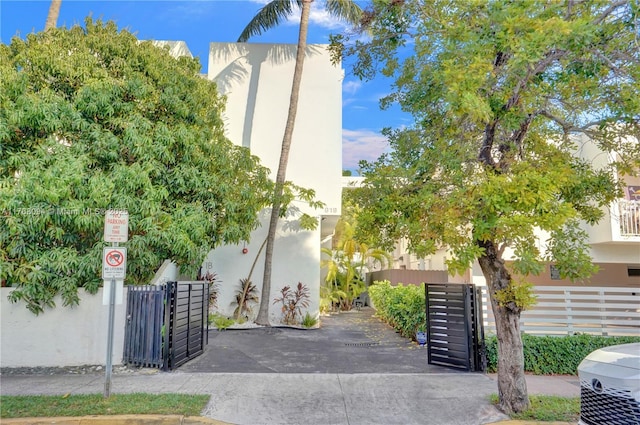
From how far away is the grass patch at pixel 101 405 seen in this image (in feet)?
17.4

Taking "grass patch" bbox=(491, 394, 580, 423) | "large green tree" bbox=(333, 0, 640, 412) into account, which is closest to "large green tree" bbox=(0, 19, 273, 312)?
"large green tree" bbox=(333, 0, 640, 412)

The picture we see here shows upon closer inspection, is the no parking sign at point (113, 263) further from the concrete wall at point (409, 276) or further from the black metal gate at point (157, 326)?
the concrete wall at point (409, 276)

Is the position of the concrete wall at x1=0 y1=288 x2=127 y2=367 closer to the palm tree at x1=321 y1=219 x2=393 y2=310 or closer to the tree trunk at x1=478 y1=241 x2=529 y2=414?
the tree trunk at x1=478 y1=241 x2=529 y2=414

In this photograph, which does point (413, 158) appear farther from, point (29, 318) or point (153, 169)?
point (29, 318)

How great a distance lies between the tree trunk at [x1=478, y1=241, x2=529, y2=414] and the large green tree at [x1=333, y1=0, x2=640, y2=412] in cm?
2

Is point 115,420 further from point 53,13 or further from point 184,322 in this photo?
point 53,13

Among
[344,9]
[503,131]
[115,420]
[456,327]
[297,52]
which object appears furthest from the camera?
[344,9]

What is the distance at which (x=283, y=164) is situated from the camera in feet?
Answer: 44.3

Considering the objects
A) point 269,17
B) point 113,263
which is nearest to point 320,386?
point 113,263

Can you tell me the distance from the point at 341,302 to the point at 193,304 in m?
11.5

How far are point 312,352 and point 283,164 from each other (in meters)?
6.36

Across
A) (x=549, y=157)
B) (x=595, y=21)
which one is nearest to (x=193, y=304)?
(x=549, y=157)

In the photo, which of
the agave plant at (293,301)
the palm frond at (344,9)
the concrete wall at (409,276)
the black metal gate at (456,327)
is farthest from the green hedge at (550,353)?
the palm frond at (344,9)

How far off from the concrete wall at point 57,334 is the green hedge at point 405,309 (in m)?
6.78
